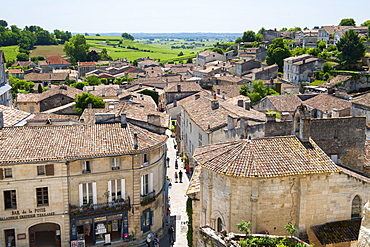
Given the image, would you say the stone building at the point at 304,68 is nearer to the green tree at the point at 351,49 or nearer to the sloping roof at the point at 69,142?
the green tree at the point at 351,49

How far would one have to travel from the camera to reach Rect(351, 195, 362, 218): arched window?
1011 inches

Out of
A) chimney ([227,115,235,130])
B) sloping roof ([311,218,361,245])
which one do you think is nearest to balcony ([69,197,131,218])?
chimney ([227,115,235,130])

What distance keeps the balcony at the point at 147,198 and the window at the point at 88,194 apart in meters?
3.75

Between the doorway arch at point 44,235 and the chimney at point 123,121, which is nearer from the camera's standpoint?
the doorway arch at point 44,235

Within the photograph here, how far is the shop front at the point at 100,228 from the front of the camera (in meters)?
32.7

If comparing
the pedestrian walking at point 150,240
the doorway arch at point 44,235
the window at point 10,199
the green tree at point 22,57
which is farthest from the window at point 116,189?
the green tree at point 22,57

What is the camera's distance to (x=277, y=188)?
24.3 meters

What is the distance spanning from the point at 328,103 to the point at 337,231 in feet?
132

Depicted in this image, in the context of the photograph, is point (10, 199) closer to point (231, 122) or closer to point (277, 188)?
point (277, 188)

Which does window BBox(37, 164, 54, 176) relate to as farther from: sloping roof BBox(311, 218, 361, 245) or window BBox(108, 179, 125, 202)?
sloping roof BBox(311, 218, 361, 245)

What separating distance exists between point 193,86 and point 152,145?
53.4 metres

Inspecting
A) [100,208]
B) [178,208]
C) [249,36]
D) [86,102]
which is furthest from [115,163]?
[249,36]

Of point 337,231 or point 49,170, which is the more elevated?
point 49,170

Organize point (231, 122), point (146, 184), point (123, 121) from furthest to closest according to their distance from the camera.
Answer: point (231, 122), point (123, 121), point (146, 184)
